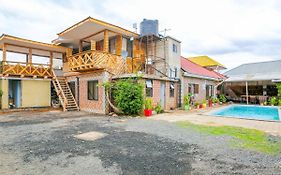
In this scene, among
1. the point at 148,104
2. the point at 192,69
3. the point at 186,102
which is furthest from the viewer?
the point at 192,69

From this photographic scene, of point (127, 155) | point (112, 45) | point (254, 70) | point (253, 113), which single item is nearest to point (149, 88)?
point (112, 45)

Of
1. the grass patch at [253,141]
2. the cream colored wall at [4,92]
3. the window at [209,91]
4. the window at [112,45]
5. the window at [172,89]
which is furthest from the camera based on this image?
the window at [209,91]

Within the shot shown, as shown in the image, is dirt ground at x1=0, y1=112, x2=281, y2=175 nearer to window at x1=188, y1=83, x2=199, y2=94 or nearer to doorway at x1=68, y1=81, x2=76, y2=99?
doorway at x1=68, y1=81, x2=76, y2=99

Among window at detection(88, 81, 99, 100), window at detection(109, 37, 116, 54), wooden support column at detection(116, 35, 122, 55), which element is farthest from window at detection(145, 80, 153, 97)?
window at detection(109, 37, 116, 54)

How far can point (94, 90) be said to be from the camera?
13.8 m

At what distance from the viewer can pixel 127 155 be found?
460 cm

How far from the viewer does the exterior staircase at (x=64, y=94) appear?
47.8 feet

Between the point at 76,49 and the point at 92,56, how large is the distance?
7.27 metres

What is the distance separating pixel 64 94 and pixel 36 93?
125 inches

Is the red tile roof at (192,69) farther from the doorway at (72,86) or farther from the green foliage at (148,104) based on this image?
the doorway at (72,86)

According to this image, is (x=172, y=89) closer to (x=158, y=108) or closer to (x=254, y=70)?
(x=158, y=108)

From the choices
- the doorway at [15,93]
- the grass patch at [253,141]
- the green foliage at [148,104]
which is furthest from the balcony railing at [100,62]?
the grass patch at [253,141]

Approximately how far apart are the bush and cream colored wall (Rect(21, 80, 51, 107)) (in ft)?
29.7

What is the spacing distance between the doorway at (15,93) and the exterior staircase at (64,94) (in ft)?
9.44
